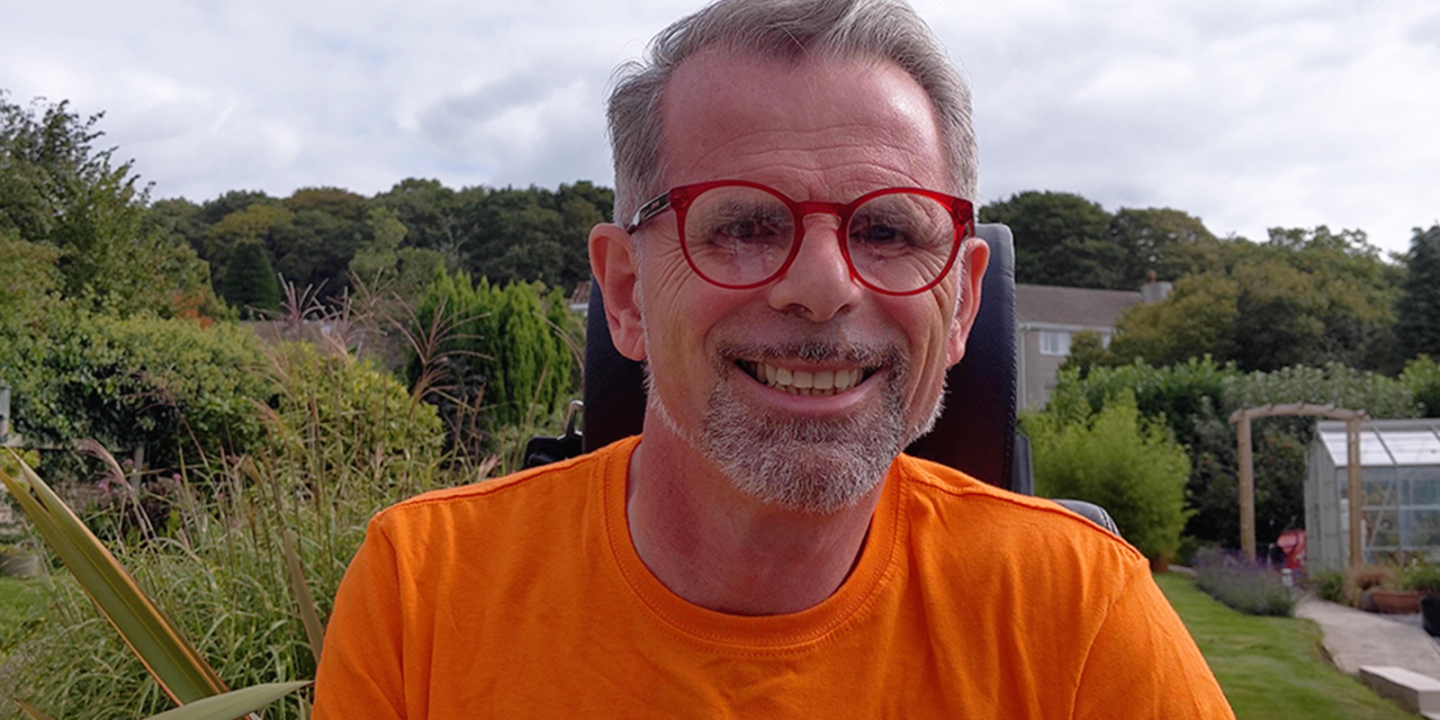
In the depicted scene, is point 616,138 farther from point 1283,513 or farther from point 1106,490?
point 1283,513

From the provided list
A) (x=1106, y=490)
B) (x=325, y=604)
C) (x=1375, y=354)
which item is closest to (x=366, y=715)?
(x=325, y=604)

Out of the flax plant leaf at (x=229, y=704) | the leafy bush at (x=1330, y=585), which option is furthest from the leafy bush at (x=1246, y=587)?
the flax plant leaf at (x=229, y=704)

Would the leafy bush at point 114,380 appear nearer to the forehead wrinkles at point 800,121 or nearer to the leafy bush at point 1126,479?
the forehead wrinkles at point 800,121

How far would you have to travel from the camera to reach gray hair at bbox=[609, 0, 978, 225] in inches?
49.4

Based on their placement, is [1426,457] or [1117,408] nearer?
[1426,457]

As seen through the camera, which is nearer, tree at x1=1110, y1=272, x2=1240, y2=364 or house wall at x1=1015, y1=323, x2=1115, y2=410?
tree at x1=1110, y1=272, x2=1240, y2=364

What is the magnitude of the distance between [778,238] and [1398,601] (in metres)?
11.5

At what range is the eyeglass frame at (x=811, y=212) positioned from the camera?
121cm

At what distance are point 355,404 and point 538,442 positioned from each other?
2295 millimetres

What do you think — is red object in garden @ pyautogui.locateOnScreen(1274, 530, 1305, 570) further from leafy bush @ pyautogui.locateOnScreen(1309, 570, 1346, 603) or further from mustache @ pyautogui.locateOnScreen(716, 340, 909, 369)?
mustache @ pyautogui.locateOnScreen(716, 340, 909, 369)

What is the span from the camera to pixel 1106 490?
13625 mm

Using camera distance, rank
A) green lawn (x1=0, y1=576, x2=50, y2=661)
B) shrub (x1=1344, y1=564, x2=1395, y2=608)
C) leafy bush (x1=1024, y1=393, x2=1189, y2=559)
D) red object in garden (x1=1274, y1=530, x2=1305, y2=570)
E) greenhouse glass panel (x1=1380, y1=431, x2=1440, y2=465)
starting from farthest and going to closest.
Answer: red object in garden (x1=1274, y1=530, x2=1305, y2=570)
leafy bush (x1=1024, y1=393, x2=1189, y2=559)
greenhouse glass panel (x1=1380, y1=431, x2=1440, y2=465)
shrub (x1=1344, y1=564, x2=1395, y2=608)
green lawn (x1=0, y1=576, x2=50, y2=661)

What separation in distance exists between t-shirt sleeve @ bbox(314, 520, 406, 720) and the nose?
21.4 inches

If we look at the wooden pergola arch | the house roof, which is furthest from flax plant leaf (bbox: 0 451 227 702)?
the house roof
